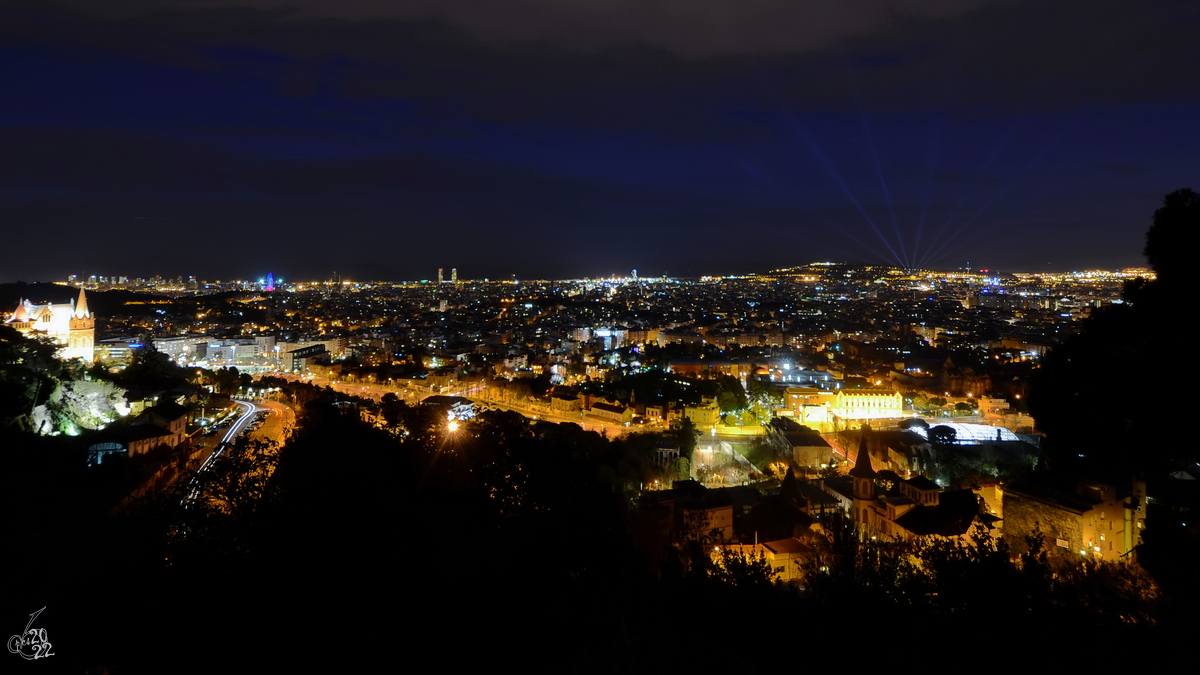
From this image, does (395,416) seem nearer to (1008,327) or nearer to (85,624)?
(85,624)

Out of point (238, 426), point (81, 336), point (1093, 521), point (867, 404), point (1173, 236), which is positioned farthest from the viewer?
point (867, 404)

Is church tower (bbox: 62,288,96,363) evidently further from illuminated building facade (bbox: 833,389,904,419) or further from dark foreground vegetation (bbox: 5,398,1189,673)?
illuminated building facade (bbox: 833,389,904,419)

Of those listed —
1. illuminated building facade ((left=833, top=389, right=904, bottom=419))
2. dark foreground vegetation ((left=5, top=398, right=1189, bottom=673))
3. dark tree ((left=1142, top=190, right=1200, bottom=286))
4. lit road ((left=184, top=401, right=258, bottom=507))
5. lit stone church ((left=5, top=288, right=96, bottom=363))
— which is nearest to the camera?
dark foreground vegetation ((left=5, top=398, right=1189, bottom=673))

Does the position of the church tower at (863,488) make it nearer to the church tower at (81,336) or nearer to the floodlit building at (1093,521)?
the floodlit building at (1093,521)

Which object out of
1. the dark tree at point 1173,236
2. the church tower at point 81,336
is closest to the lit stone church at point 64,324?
the church tower at point 81,336

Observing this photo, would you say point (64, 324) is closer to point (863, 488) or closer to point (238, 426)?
point (238, 426)

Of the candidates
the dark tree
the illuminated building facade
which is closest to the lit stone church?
the dark tree

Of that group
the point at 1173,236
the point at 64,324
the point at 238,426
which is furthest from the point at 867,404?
the point at 64,324

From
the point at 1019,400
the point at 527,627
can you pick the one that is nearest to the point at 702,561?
the point at 527,627
